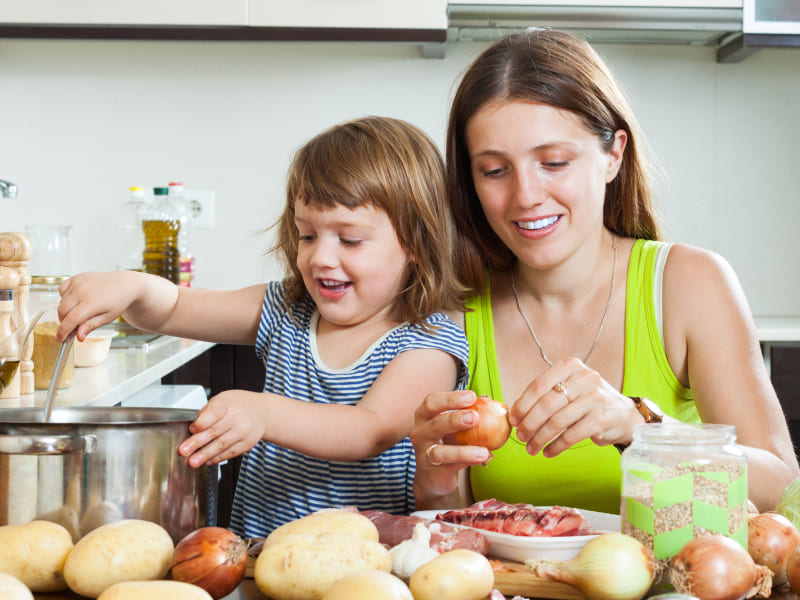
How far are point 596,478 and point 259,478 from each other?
0.47 m

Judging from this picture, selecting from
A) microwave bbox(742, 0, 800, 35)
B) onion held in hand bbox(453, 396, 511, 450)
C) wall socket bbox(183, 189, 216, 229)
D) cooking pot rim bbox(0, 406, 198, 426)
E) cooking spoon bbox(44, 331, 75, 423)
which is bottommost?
onion held in hand bbox(453, 396, 511, 450)

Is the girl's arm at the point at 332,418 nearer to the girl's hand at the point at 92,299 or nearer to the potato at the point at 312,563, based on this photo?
the potato at the point at 312,563

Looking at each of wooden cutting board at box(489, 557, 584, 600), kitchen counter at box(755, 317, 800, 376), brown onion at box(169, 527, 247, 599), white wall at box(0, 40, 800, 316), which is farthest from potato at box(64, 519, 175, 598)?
white wall at box(0, 40, 800, 316)

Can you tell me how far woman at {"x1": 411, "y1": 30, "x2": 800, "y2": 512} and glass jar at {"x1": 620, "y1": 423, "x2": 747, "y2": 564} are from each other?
14.2 inches

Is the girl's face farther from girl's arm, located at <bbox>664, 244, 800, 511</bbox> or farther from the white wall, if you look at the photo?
the white wall

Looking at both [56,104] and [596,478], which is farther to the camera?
[56,104]

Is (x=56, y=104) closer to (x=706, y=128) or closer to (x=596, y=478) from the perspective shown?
(x=706, y=128)

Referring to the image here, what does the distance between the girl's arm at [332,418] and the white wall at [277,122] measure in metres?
1.70

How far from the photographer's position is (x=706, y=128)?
2.79 metres

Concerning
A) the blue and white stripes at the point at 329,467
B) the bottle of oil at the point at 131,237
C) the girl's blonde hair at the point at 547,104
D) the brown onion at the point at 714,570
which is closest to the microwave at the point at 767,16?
the girl's blonde hair at the point at 547,104

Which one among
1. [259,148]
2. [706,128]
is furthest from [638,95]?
[259,148]

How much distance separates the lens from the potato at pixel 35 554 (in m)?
0.61

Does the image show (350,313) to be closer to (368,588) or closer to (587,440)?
(587,440)

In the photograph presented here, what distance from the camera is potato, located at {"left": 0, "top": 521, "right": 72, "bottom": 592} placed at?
61 cm
